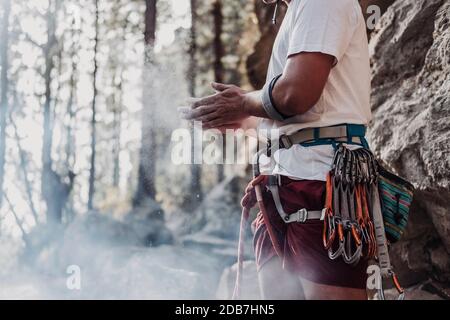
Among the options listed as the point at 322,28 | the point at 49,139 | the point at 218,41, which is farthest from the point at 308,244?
the point at 49,139

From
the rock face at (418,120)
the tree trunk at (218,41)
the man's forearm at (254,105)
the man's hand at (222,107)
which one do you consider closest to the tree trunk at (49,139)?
the tree trunk at (218,41)

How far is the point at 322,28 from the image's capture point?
147 centimetres

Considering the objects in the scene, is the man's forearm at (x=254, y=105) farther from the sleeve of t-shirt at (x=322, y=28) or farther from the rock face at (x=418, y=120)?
the rock face at (x=418, y=120)

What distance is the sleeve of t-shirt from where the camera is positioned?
1460 mm

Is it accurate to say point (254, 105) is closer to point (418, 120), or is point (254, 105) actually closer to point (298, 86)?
point (298, 86)

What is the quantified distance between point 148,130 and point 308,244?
9091 mm

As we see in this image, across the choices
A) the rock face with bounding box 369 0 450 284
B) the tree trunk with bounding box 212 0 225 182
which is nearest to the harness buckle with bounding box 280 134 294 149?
the rock face with bounding box 369 0 450 284

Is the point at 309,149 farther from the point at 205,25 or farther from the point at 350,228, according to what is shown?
the point at 205,25

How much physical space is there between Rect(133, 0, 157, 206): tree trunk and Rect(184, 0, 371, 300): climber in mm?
7102

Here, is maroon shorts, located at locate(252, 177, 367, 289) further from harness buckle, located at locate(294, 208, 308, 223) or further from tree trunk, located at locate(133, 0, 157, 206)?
tree trunk, located at locate(133, 0, 157, 206)

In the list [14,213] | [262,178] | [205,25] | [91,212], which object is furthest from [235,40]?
[262,178]

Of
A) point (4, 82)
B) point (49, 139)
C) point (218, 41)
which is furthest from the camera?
point (49, 139)
